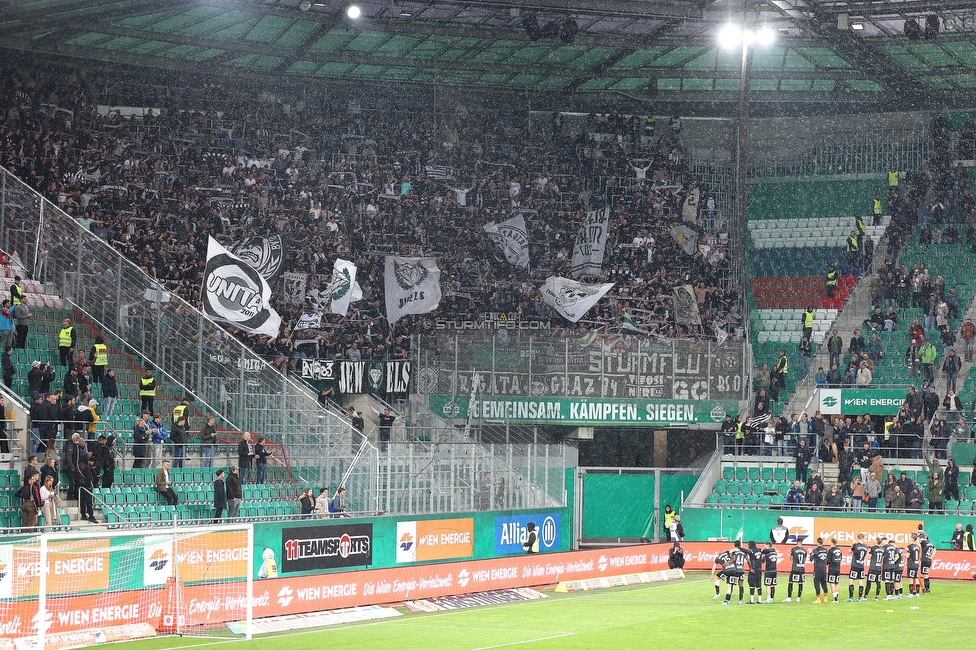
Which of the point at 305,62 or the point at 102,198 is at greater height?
the point at 305,62

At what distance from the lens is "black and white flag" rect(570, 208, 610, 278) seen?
153ft

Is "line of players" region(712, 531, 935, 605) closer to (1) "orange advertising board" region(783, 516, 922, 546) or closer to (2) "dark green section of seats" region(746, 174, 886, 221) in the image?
(1) "orange advertising board" region(783, 516, 922, 546)

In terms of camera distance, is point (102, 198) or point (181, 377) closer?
point (181, 377)

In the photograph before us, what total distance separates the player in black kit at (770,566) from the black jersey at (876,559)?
2.46m

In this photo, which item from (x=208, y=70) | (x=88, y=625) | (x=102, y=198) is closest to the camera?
(x=88, y=625)

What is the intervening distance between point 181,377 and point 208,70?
1824 cm

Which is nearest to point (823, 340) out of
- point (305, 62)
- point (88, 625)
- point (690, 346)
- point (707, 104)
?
point (690, 346)

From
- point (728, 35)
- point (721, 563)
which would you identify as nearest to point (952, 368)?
point (728, 35)

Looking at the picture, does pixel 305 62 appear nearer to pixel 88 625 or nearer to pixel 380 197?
pixel 380 197

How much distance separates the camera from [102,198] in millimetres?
38406

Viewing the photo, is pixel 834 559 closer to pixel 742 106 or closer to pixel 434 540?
pixel 434 540

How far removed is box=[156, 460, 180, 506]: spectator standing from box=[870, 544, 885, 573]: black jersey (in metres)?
16.0

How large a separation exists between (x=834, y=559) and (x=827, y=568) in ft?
6.07

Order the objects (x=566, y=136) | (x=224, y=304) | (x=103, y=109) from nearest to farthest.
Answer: (x=224, y=304)
(x=103, y=109)
(x=566, y=136)
